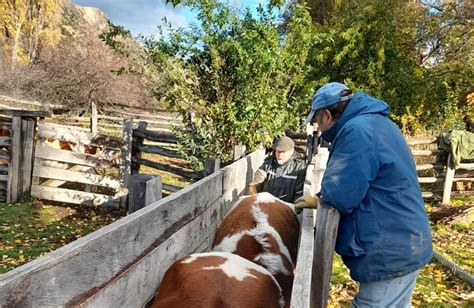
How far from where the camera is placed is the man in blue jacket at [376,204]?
2.09m

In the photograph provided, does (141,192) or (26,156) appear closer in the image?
(141,192)

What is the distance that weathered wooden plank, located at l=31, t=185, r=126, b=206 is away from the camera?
Result: 318 inches

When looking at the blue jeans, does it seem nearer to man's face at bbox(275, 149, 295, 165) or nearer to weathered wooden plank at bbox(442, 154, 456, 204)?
man's face at bbox(275, 149, 295, 165)

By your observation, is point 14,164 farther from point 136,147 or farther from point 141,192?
point 141,192

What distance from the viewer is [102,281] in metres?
1.55

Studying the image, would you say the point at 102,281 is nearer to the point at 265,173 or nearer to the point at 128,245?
the point at 128,245

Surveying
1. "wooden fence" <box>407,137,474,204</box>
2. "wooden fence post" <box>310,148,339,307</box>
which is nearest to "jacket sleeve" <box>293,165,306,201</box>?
"wooden fence post" <box>310,148,339,307</box>

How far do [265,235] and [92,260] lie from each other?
1.66 metres

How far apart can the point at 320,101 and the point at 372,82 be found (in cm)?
1330

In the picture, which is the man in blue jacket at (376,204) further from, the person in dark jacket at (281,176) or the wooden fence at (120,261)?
the person in dark jacket at (281,176)

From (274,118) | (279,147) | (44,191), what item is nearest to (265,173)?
(279,147)

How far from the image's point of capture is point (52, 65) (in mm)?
23312

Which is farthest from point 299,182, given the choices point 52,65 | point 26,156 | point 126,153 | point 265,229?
point 52,65

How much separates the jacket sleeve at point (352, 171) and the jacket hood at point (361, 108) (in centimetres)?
19
